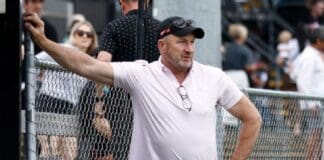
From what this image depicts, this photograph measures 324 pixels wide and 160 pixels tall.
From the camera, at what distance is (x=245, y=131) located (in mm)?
7141

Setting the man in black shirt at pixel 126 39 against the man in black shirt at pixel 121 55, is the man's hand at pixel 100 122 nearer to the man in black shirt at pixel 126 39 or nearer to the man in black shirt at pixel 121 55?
the man in black shirt at pixel 121 55

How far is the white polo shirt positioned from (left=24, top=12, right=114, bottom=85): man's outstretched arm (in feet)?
0.30

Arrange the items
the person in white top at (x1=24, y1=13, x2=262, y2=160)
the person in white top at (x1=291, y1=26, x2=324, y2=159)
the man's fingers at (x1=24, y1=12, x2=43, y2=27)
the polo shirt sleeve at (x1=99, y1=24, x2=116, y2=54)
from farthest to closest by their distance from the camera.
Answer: the person in white top at (x1=291, y1=26, x2=324, y2=159) < the polo shirt sleeve at (x1=99, y1=24, x2=116, y2=54) < the person in white top at (x1=24, y1=13, x2=262, y2=160) < the man's fingers at (x1=24, y1=12, x2=43, y2=27)

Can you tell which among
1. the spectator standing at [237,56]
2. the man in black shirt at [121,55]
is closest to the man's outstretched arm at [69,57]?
the man in black shirt at [121,55]

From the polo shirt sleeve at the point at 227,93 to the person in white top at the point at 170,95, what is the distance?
87 mm

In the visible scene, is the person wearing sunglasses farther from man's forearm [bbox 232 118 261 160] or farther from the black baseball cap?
man's forearm [bbox 232 118 261 160]

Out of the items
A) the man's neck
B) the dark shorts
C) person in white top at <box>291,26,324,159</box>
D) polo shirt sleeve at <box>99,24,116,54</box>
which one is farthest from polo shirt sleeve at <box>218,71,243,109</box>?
person in white top at <box>291,26,324,159</box>

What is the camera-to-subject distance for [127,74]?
266 inches

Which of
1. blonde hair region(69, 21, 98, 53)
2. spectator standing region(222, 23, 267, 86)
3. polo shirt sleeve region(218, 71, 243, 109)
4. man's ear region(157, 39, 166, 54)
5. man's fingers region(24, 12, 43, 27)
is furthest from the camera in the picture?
spectator standing region(222, 23, 267, 86)

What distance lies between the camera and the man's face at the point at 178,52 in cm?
680

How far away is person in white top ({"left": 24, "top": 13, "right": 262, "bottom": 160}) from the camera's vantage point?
669 cm
